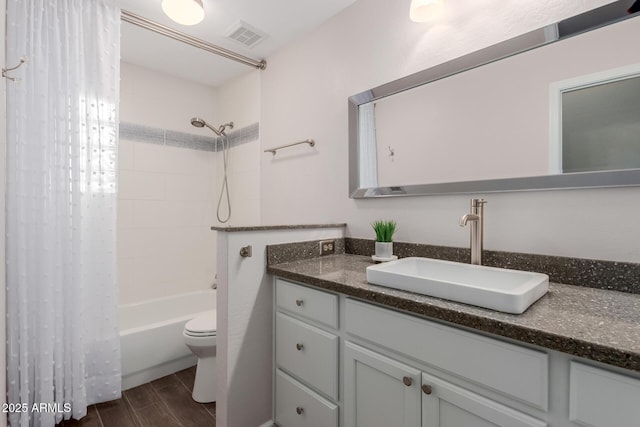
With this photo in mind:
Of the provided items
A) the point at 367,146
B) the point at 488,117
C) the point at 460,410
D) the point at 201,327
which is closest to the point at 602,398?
the point at 460,410

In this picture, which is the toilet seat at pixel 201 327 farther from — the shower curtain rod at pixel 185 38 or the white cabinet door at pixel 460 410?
the shower curtain rod at pixel 185 38

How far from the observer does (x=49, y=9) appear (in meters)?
1.57

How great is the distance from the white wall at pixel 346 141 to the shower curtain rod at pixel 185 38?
17cm

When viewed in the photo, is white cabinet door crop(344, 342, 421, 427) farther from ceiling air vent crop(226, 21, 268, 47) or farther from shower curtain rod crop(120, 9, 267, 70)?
shower curtain rod crop(120, 9, 267, 70)

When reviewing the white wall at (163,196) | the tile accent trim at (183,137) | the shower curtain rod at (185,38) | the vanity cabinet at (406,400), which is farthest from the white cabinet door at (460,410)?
the white wall at (163,196)

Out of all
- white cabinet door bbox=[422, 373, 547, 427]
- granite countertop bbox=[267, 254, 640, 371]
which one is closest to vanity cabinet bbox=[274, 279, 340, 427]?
granite countertop bbox=[267, 254, 640, 371]

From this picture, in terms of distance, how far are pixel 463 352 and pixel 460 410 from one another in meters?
0.16

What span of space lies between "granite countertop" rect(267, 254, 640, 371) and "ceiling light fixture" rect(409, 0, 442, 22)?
125 centimetres

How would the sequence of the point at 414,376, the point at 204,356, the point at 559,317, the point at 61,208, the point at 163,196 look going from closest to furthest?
the point at 559,317 → the point at 414,376 → the point at 61,208 → the point at 204,356 → the point at 163,196

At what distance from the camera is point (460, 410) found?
32.1 inches

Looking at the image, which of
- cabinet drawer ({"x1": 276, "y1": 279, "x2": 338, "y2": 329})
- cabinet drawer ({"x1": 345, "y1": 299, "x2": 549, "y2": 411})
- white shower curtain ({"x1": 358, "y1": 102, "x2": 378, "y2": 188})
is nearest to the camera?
cabinet drawer ({"x1": 345, "y1": 299, "x2": 549, "y2": 411})

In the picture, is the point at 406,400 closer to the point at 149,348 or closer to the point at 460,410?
the point at 460,410

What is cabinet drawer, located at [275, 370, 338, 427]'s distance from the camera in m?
1.19

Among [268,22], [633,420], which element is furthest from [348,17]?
[633,420]
